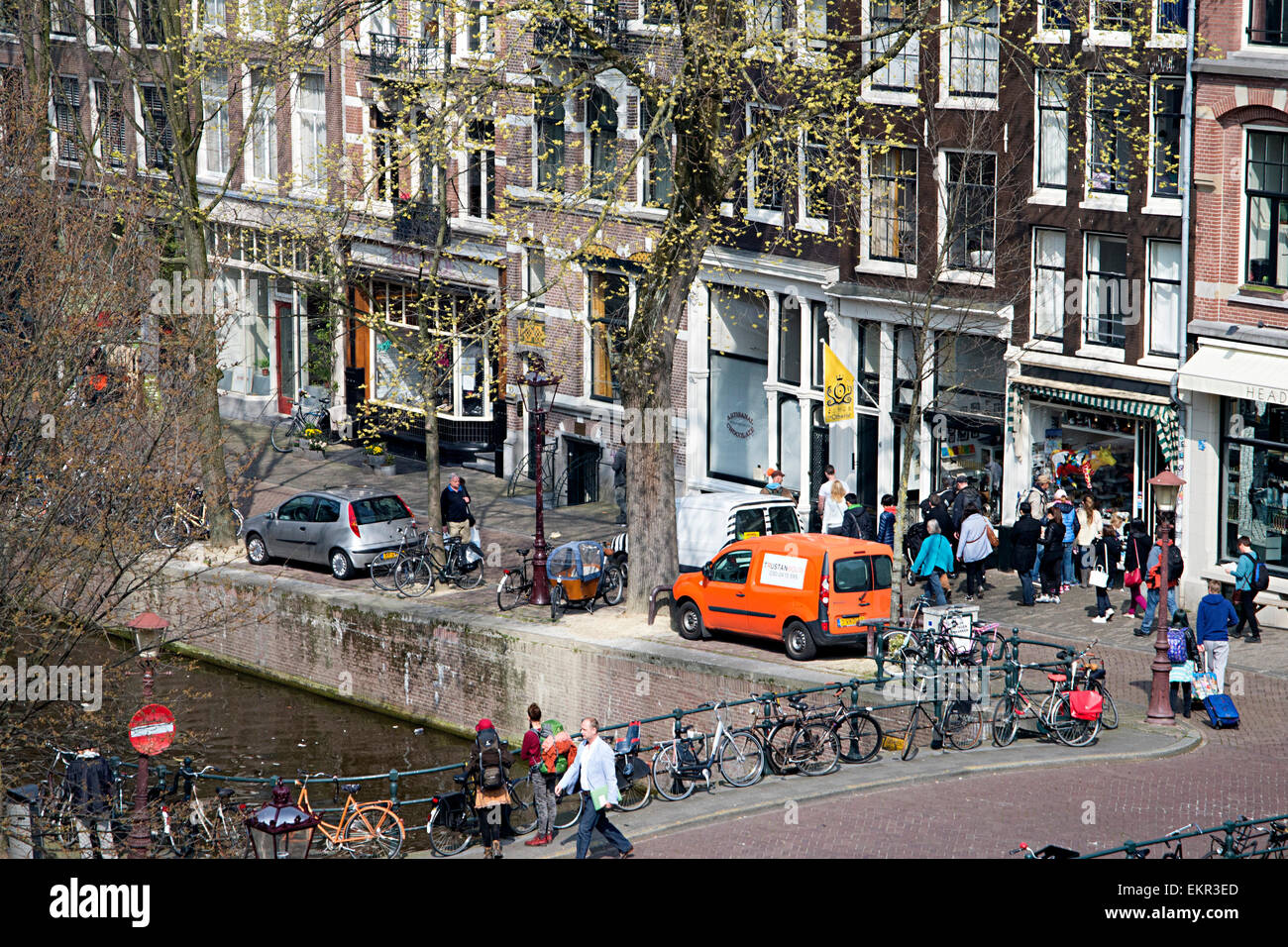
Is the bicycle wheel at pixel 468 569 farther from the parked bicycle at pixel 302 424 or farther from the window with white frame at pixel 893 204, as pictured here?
the parked bicycle at pixel 302 424

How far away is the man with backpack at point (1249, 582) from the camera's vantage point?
2827 cm

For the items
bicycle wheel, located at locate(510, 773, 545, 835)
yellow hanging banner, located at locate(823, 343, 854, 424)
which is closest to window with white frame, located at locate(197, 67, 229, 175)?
yellow hanging banner, located at locate(823, 343, 854, 424)

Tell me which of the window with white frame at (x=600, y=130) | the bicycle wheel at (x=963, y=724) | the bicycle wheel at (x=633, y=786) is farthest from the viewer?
the window with white frame at (x=600, y=130)

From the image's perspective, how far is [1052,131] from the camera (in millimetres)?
32562

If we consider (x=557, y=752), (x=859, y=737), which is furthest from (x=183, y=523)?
(x=859, y=737)

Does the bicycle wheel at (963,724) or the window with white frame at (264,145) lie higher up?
the window with white frame at (264,145)

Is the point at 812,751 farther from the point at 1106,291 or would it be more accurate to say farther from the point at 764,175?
the point at 764,175

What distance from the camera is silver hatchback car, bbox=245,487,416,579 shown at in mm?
34094

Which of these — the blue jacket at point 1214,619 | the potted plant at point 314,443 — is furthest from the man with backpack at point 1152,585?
the potted plant at point 314,443

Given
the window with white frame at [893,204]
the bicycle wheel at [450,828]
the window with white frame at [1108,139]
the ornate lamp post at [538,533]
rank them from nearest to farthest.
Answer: the bicycle wheel at [450,828] → the window with white frame at [1108,139] → the ornate lamp post at [538,533] → the window with white frame at [893,204]

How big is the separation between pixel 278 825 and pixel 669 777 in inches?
188

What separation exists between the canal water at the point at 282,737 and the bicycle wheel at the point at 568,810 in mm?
3248
